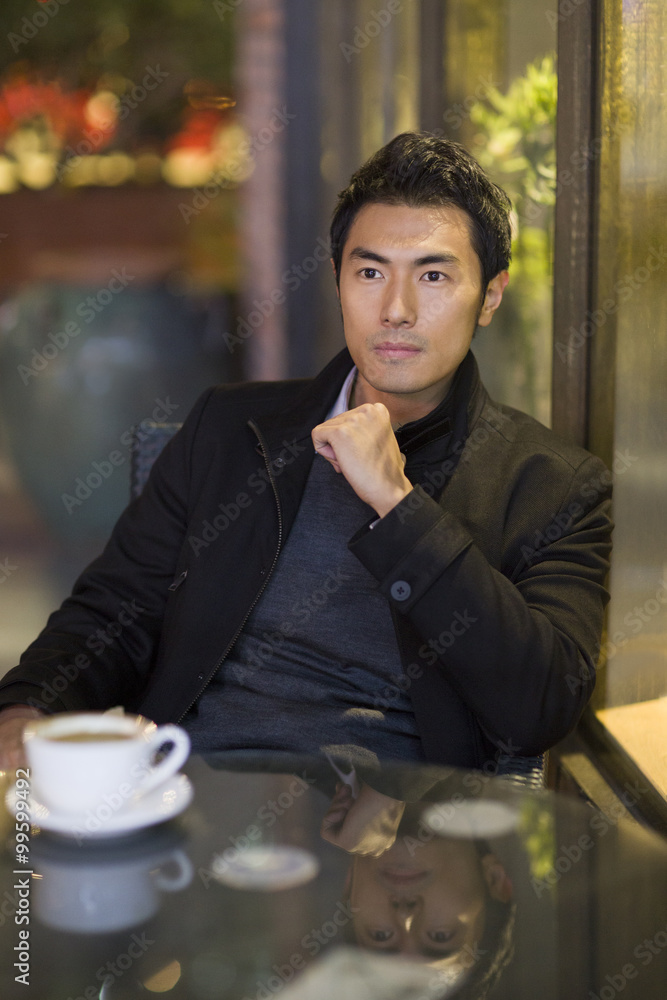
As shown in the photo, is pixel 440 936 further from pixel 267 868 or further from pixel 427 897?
pixel 267 868

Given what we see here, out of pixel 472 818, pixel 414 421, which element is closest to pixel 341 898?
pixel 472 818

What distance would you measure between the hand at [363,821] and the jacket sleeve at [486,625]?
0.99ft

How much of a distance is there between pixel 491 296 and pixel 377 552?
0.60 meters

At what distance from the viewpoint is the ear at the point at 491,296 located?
163cm

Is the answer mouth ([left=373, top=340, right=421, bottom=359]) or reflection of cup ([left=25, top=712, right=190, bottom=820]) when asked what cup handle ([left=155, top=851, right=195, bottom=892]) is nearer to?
reflection of cup ([left=25, top=712, right=190, bottom=820])

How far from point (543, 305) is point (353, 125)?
93.0 inches

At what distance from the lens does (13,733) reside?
1.28 metres

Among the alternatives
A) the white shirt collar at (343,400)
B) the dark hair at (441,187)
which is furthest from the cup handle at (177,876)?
the dark hair at (441,187)

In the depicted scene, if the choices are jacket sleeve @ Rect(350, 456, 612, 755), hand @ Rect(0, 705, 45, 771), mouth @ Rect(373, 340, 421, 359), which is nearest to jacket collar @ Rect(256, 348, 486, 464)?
mouth @ Rect(373, 340, 421, 359)

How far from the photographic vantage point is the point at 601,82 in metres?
1.77

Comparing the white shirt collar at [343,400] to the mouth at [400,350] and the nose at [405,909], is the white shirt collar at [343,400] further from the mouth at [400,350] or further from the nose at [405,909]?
the nose at [405,909]

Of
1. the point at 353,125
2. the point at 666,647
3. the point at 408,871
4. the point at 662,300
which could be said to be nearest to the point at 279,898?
the point at 408,871

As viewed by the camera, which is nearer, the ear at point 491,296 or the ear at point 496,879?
the ear at point 496,879

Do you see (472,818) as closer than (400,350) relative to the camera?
Yes
